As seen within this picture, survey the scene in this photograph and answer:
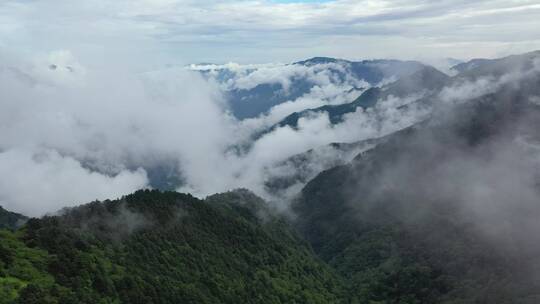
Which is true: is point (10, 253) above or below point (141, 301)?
above

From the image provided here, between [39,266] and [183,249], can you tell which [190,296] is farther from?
[39,266]

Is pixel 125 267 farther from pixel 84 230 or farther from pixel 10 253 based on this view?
pixel 10 253

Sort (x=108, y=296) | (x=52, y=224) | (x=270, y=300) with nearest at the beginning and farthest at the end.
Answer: (x=108, y=296), (x=52, y=224), (x=270, y=300)

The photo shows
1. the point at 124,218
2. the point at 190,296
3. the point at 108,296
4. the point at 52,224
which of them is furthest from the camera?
the point at 124,218

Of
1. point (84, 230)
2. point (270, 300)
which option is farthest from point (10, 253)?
point (270, 300)

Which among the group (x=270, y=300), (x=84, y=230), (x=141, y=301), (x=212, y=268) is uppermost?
(x=84, y=230)

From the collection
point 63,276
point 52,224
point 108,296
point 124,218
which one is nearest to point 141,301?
point 108,296

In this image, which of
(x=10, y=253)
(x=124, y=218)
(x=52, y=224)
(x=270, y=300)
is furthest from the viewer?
(x=270, y=300)

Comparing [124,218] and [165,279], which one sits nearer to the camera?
[165,279]

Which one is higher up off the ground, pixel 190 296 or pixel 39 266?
pixel 39 266
